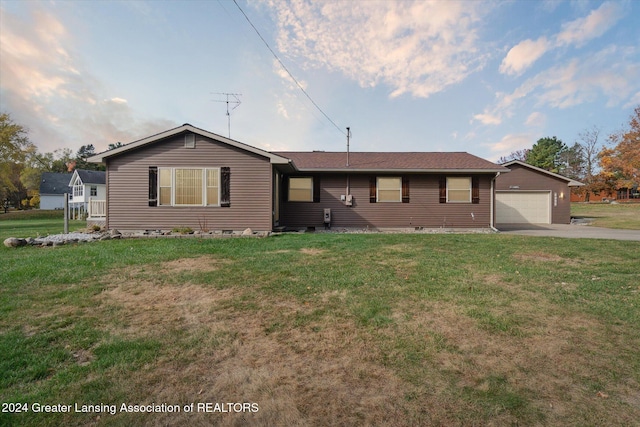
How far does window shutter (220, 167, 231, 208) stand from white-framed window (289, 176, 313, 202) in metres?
3.36

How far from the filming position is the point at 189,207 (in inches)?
437

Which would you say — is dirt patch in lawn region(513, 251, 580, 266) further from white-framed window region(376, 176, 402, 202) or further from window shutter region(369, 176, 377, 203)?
window shutter region(369, 176, 377, 203)

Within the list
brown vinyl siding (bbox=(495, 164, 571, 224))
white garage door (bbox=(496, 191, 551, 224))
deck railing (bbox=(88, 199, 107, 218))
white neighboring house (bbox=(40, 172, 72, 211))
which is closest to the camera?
deck railing (bbox=(88, 199, 107, 218))

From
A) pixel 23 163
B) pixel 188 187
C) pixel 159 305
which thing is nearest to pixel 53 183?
pixel 23 163

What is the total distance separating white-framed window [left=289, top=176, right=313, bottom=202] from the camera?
13.5 metres

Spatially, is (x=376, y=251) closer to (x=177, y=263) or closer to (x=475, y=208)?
(x=177, y=263)

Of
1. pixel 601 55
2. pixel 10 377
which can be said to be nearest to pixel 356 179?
pixel 10 377

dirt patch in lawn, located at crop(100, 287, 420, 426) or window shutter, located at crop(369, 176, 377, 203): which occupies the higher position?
window shutter, located at crop(369, 176, 377, 203)

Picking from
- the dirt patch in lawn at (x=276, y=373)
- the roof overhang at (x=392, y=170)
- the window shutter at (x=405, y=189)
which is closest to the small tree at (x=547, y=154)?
the roof overhang at (x=392, y=170)

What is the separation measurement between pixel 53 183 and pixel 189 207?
51.4m

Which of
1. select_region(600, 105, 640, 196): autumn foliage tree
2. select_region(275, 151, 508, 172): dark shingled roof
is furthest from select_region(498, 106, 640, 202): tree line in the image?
select_region(275, 151, 508, 172): dark shingled roof

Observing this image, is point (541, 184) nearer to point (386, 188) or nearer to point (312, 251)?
point (386, 188)

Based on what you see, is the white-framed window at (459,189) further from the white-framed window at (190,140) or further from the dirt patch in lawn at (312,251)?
the white-framed window at (190,140)

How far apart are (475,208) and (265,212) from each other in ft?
32.5
